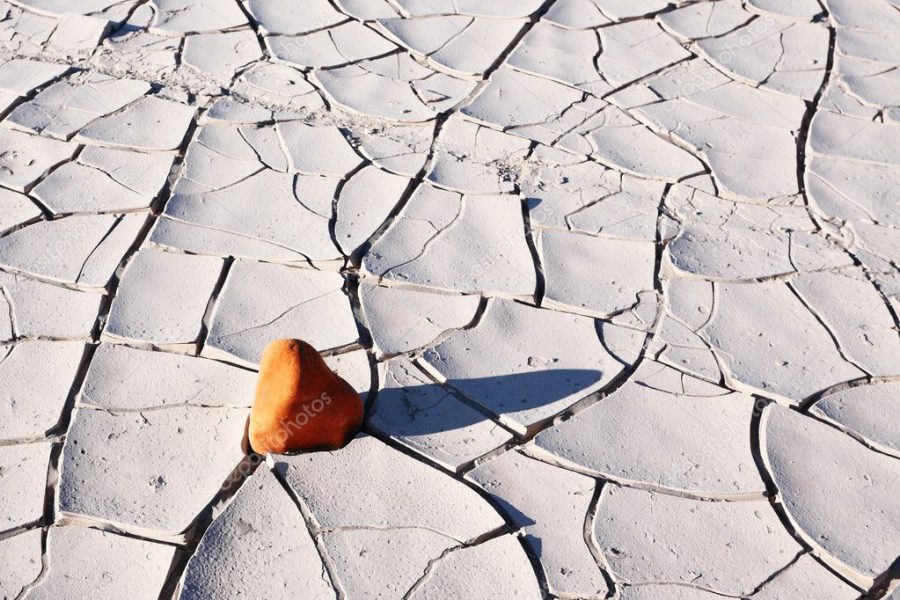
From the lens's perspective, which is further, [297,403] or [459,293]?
[459,293]

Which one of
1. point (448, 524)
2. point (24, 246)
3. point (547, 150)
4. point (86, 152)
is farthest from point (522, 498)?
point (86, 152)

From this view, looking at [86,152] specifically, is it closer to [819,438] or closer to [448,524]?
[448,524]

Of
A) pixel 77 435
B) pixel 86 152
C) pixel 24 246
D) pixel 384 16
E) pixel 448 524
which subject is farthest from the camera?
pixel 384 16
